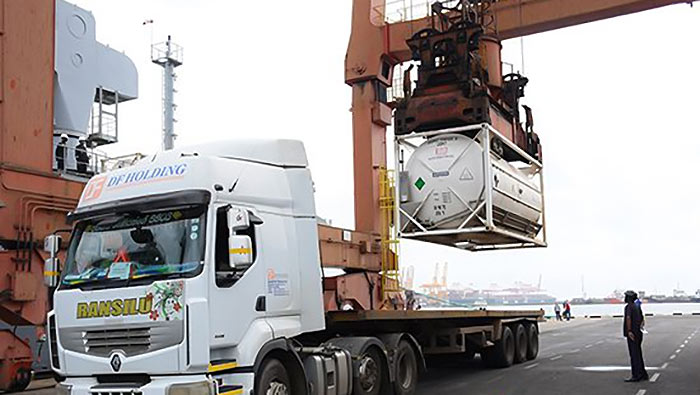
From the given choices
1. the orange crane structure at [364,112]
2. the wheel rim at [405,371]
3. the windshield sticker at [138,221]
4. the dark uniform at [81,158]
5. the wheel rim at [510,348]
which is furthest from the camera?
the dark uniform at [81,158]


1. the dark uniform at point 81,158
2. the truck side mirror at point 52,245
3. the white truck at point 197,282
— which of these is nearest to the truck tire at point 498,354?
the white truck at point 197,282

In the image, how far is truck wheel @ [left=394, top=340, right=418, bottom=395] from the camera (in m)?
10.3

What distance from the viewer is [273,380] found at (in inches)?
299

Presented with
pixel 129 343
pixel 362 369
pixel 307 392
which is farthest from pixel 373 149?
pixel 129 343

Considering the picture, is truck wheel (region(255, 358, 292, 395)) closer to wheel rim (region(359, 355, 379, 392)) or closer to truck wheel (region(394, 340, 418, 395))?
wheel rim (region(359, 355, 379, 392))

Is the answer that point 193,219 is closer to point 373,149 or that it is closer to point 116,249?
point 116,249

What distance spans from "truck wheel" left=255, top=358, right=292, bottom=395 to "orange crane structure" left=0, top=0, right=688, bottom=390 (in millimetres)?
2829

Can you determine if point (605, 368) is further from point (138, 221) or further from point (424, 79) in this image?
point (138, 221)

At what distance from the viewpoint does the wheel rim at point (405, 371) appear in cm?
1050

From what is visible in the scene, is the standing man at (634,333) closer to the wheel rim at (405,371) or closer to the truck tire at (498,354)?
the truck tire at (498,354)

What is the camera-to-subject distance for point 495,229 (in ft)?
38.6

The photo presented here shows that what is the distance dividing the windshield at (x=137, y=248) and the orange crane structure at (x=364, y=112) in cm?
213

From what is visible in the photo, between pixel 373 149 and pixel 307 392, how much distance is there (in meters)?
10.2

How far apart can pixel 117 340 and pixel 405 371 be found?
4953 millimetres
